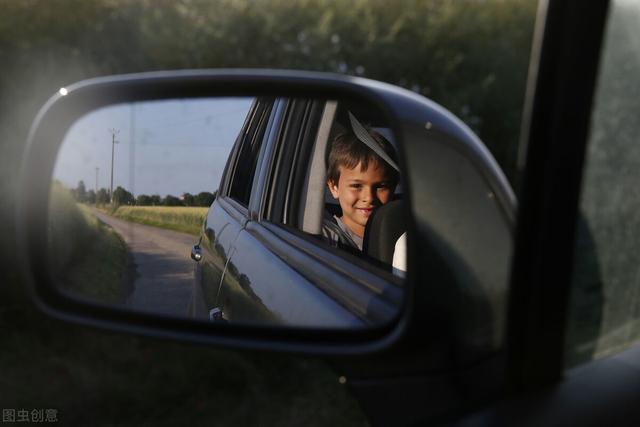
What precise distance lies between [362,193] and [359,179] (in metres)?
0.06

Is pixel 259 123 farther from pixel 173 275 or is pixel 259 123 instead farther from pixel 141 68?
pixel 141 68

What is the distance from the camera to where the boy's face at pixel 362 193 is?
2.83 m

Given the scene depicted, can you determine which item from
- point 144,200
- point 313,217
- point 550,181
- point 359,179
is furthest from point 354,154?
point 550,181

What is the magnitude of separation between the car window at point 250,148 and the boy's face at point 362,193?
1.32ft

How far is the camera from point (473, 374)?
5.09 ft

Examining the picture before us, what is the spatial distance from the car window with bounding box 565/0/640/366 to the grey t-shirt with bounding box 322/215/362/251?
4.01 feet

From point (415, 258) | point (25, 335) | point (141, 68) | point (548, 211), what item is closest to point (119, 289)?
point (415, 258)

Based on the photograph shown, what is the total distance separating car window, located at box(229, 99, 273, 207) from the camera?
3135mm

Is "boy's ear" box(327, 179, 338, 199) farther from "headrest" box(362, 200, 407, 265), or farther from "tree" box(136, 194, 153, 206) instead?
"tree" box(136, 194, 153, 206)

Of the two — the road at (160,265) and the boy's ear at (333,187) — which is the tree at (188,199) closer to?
the road at (160,265)

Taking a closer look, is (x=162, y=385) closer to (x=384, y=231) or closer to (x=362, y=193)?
(x=362, y=193)

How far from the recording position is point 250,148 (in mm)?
3172

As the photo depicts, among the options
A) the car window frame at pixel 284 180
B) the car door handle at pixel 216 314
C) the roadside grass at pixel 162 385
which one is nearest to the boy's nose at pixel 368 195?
the car window frame at pixel 284 180

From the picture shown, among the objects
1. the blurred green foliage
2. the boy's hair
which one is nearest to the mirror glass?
the boy's hair
